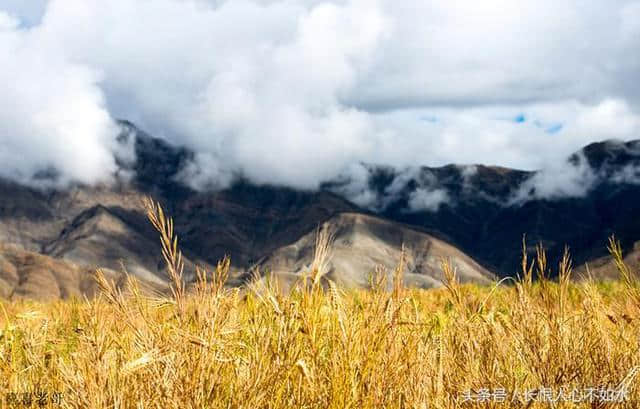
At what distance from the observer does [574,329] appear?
471 cm

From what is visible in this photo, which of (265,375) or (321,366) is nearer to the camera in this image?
(265,375)

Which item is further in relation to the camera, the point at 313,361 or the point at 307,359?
the point at 307,359

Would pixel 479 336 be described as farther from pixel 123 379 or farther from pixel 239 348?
pixel 123 379

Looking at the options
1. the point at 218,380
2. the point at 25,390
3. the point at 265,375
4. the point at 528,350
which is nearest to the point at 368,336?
the point at 265,375

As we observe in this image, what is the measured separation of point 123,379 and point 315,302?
45.8 inches

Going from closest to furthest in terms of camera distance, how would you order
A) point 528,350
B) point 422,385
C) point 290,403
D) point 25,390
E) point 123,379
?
1. point 123,379
2. point 290,403
3. point 422,385
4. point 528,350
5. point 25,390

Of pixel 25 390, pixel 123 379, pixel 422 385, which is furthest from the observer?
pixel 25 390

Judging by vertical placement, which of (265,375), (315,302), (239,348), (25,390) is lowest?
(25,390)

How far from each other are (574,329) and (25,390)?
4045 mm

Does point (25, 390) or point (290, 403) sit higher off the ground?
point (290, 403)

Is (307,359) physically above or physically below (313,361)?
below

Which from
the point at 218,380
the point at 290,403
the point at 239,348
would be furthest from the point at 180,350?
the point at 239,348

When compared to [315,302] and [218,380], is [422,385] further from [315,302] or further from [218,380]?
[218,380]

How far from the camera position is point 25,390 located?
486cm
